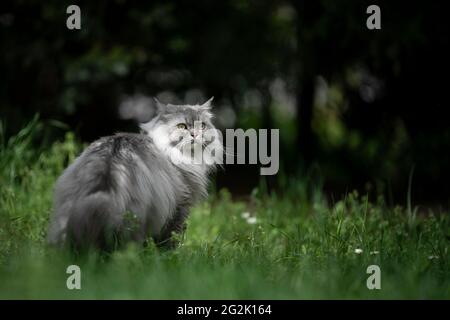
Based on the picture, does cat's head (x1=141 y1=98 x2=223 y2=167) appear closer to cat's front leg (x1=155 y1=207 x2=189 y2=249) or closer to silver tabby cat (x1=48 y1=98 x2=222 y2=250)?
silver tabby cat (x1=48 y1=98 x2=222 y2=250)

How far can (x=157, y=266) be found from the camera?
317 centimetres

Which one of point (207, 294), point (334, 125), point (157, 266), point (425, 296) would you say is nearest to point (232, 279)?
point (207, 294)

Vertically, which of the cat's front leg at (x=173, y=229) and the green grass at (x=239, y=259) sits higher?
the cat's front leg at (x=173, y=229)

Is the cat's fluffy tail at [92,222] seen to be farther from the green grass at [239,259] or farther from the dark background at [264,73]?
the dark background at [264,73]

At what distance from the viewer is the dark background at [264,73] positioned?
20.9 feet

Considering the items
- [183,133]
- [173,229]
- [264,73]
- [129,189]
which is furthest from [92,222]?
[264,73]

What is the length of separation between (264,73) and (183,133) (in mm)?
3339

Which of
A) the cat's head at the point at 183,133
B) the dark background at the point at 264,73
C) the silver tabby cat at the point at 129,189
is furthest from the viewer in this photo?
the dark background at the point at 264,73

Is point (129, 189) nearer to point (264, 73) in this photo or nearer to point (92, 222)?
point (92, 222)

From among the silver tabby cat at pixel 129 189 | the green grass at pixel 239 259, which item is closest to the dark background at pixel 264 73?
the green grass at pixel 239 259

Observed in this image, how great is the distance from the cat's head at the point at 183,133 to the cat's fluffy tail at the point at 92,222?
0.94 m

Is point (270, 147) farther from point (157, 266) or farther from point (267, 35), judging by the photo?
point (157, 266)

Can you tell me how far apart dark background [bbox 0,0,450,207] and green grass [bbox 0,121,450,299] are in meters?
1.35

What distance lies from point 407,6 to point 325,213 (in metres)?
2.90
